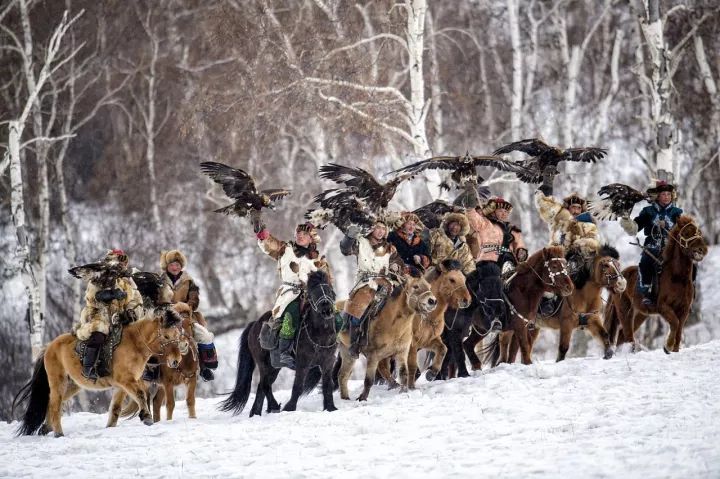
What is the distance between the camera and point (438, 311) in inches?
500

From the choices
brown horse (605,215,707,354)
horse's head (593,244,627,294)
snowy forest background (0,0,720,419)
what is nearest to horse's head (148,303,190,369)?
horse's head (593,244,627,294)

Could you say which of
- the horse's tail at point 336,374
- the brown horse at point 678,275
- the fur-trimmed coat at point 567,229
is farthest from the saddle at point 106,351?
the brown horse at point 678,275

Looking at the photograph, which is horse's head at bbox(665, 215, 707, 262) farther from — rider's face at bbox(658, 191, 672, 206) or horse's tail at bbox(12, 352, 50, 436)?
horse's tail at bbox(12, 352, 50, 436)

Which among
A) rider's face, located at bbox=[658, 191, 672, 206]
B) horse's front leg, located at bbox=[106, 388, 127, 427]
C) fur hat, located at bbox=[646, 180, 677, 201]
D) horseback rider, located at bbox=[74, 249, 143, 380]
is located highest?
fur hat, located at bbox=[646, 180, 677, 201]

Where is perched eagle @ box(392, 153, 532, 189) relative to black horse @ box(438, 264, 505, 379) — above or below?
above

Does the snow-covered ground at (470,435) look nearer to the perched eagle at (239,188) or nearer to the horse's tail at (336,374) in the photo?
the horse's tail at (336,374)

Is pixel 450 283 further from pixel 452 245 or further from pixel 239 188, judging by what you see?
pixel 239 188

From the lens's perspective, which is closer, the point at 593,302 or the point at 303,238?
the point at 303,238

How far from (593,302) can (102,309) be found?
616cm

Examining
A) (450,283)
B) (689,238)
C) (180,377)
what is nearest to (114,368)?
(180,377)

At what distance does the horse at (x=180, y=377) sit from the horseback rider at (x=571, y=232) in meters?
4.61

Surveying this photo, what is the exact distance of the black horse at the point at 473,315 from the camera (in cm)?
1334

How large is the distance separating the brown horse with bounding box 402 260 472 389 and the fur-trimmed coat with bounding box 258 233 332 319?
1275mm

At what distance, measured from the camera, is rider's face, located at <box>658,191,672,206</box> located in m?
13.4
